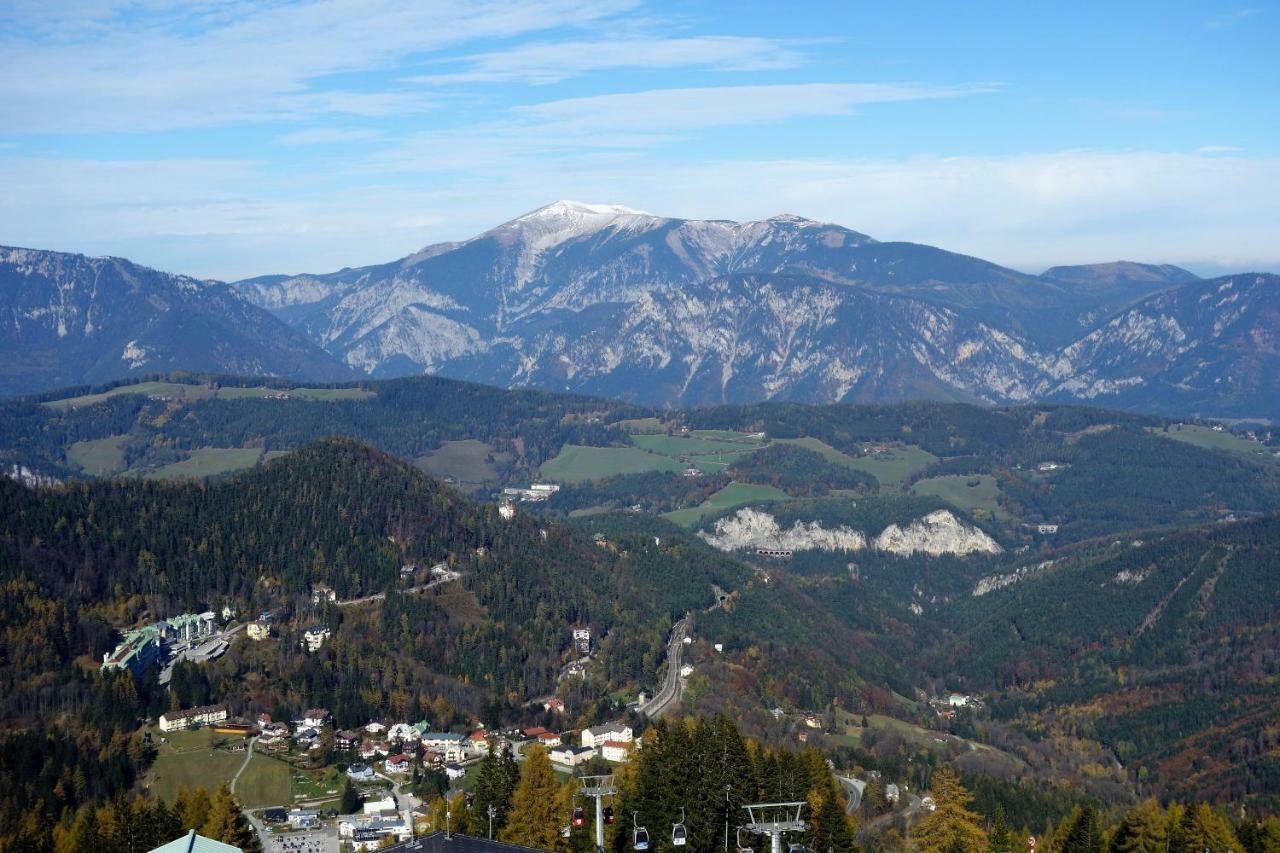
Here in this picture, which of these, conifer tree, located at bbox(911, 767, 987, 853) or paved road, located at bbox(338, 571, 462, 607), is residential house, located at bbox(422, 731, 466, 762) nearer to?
paved road, located at bbox(338, 571, 462, 607)

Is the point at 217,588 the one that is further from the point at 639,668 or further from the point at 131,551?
the point at 639,668

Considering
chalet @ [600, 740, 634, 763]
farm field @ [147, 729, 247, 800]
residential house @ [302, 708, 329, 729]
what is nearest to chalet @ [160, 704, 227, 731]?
farm field @ [147, 729, 247, 800]

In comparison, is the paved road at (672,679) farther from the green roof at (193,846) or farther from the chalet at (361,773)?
the green roof at (193,846)

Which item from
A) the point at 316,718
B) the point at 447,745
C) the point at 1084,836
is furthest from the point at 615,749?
the point at 1084,836

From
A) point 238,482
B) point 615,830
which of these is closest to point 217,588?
point 238,482

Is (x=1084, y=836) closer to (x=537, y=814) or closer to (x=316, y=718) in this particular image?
(x=537, y=814)

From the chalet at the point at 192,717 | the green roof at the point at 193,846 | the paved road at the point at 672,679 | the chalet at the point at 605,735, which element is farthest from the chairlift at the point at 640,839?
the paved road at the point at 672,679
